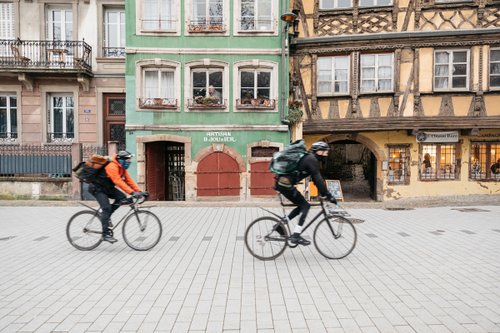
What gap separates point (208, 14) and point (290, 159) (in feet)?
36.5

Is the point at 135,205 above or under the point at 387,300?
above

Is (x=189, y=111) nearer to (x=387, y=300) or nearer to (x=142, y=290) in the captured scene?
(x=142, y=290)

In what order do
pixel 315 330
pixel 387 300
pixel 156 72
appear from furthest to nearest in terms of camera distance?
1. pixel 156 72
2. pixel 387 300
3. pixel 315 330

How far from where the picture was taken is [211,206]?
12289mm

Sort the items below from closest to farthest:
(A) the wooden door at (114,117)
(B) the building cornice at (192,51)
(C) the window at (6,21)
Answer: (B) the building cornice at (192,51), (C) the window at (6,21), (A) the wooden door at (114,117)

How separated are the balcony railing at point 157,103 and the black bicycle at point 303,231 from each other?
32.2 ft

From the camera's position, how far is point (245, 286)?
4570 mm

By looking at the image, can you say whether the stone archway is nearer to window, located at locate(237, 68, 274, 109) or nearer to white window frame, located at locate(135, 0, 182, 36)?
window, located at locate(237, 68, 274, 109)

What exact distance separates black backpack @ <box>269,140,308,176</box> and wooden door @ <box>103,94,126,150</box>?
1230cm

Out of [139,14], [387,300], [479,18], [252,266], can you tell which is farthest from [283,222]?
[479,18]

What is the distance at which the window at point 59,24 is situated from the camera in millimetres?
15719

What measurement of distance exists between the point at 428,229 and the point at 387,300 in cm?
505

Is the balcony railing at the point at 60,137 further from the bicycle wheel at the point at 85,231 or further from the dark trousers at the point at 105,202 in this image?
Answer: the dark trousers at the point at 105,202

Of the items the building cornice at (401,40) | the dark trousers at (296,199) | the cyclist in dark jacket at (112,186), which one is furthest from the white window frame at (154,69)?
the dark trousers at (296,199)
